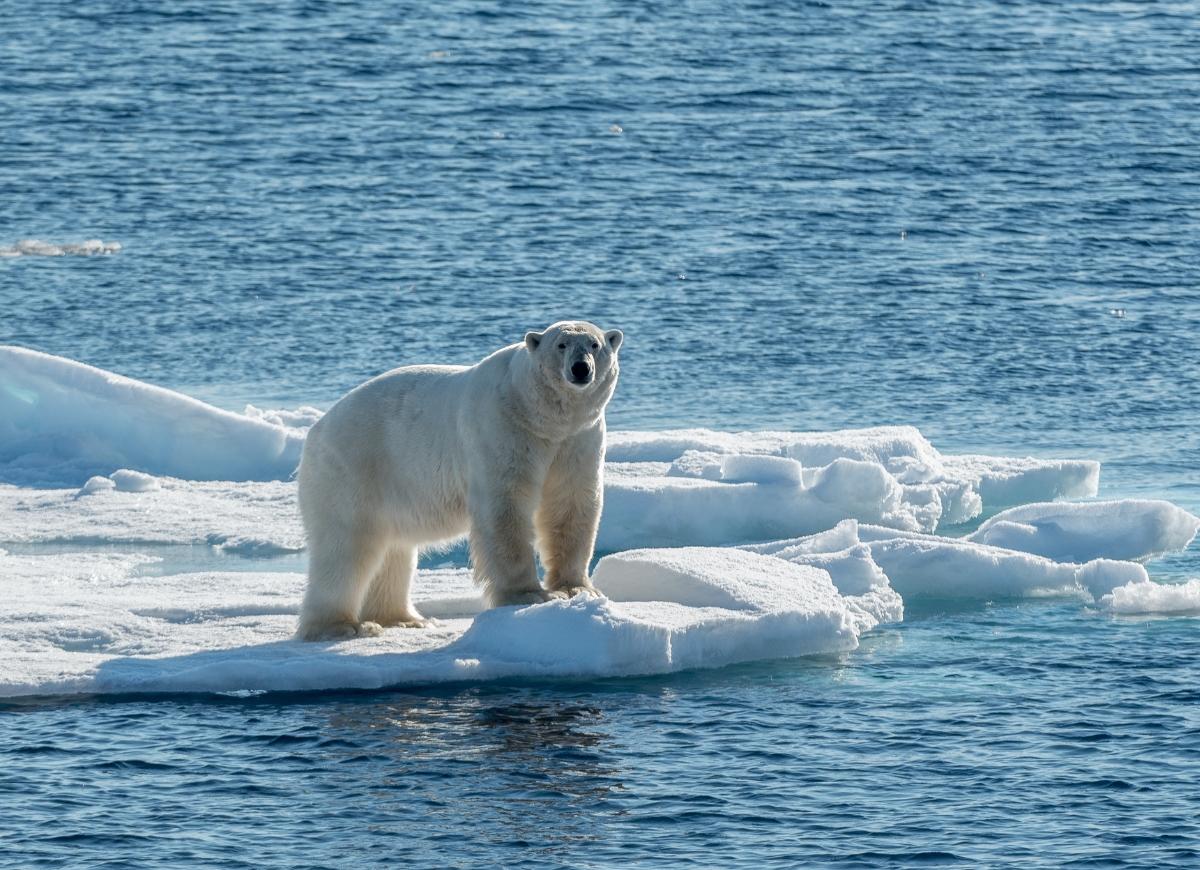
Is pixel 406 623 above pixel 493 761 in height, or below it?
above

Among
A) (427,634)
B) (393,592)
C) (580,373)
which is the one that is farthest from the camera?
(393,592)

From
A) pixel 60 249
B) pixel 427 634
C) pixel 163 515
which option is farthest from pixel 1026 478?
pixel 60 249

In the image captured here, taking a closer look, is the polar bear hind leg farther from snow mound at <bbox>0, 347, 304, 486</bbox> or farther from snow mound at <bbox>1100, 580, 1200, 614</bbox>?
snow mound at <bbox>0, 347, 304, 486</bbox>

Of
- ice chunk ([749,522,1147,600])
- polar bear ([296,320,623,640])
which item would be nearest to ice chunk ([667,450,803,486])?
ice chunk ([749,522,1147,600])

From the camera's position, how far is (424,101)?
3591 centimetres

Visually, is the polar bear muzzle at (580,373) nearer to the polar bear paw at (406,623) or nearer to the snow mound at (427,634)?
the snow mound at (427,634)

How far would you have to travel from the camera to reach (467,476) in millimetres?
10945

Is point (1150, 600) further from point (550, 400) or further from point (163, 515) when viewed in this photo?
point (163, 515)

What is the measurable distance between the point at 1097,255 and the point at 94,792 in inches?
783

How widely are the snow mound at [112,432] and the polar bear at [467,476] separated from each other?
6.46 m

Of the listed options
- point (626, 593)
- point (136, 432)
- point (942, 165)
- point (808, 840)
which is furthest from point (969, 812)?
point (942, 165)

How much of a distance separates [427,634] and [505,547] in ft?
3.35

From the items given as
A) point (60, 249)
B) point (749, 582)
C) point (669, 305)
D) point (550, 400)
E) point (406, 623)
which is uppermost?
point (60, 249)

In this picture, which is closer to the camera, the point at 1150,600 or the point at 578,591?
the point at 578,591
